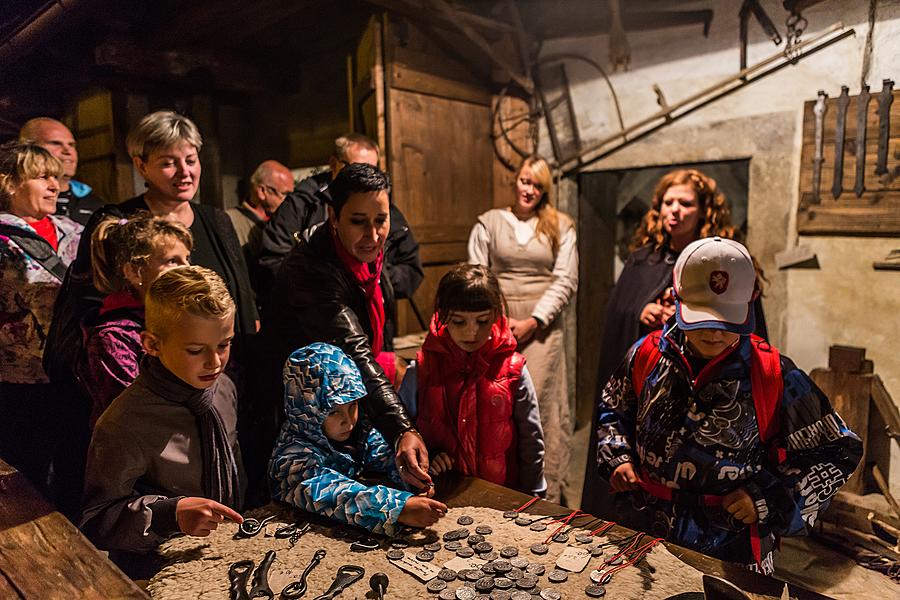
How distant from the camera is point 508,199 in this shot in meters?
4.68

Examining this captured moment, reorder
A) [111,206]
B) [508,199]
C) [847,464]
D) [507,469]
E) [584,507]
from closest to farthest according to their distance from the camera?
[847,464] < [111,206] < [507,469] < [584,507] < [508,199]

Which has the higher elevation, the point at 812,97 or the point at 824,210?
the point at 812,97

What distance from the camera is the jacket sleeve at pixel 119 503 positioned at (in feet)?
4.89

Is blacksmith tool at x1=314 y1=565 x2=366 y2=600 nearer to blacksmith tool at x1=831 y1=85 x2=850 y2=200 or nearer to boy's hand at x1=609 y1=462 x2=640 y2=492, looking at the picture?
boy's hand at x1=609 y1=462 x2=640 y2=492

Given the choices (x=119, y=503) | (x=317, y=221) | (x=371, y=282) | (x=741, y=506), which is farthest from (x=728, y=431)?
(x=317, y=221)

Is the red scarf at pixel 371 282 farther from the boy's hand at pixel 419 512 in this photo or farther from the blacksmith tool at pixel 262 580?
the blacksmith tool at pixel 262 580

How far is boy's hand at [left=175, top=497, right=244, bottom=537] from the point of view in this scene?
1.47 meters

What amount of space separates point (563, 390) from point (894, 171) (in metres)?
1.98

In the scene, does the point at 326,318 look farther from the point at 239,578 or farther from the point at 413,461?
the point at 239,578

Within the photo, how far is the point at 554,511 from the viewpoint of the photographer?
5.66 feet

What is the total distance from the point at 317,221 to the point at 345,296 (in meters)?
0.99

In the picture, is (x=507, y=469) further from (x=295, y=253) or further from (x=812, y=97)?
(x=812, y=97)

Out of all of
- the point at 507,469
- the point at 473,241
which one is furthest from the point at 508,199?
the point at 507,469

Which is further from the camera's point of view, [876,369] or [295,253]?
[876,369]
